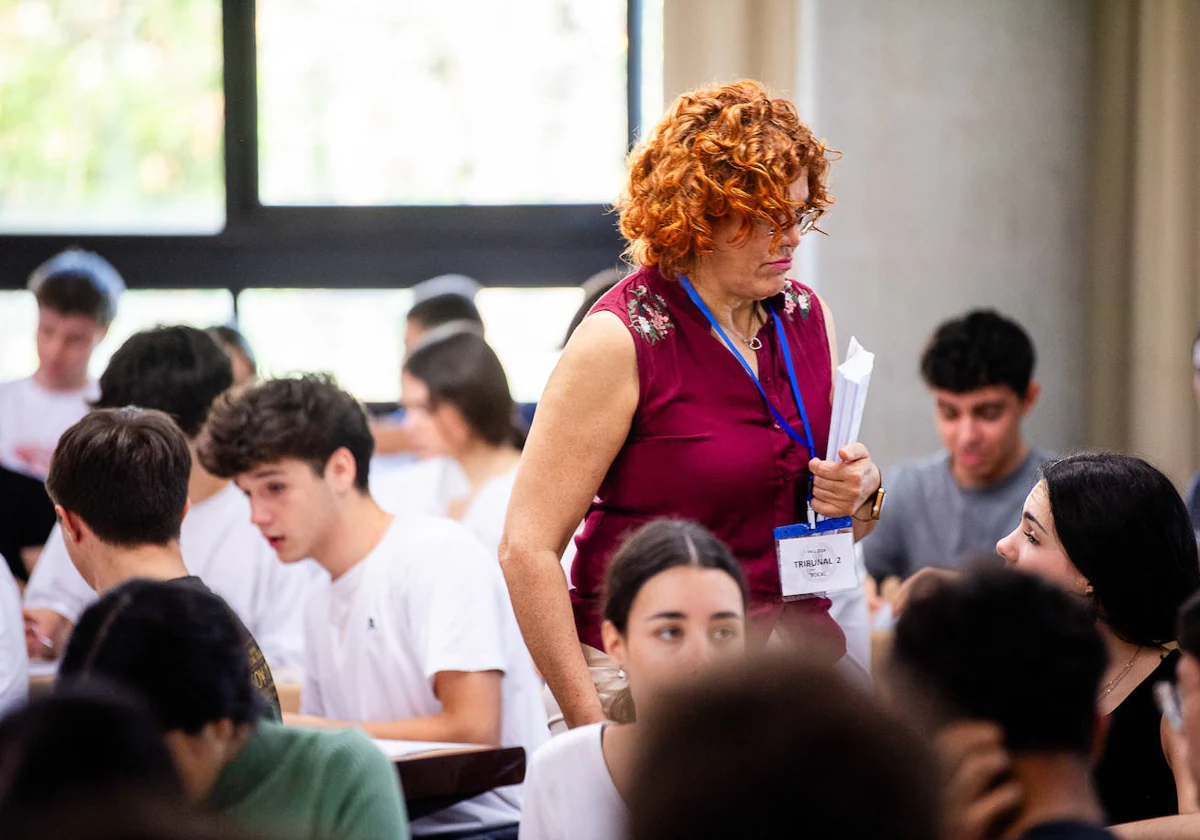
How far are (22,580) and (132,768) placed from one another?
3.18 metres

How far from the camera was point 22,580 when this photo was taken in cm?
391

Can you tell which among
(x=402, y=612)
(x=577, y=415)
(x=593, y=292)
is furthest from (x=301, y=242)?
(x=577, y=415)

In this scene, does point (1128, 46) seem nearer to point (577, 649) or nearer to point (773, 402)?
point (773, 402)

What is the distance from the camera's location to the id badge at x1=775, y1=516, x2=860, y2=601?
206cm

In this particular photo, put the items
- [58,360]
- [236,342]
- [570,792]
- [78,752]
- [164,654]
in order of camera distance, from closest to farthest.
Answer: [78,752], [164,654], [570,792], [58,360], [236,342]

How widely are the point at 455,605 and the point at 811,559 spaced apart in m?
0.81

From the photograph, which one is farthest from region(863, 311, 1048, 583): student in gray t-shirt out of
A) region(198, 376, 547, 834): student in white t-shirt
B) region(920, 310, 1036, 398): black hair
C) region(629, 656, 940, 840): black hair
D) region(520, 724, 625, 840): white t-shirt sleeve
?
region(629, 656, 940, 840): black hair

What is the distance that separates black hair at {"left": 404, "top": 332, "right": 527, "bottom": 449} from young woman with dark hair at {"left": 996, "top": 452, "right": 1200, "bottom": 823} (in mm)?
1843

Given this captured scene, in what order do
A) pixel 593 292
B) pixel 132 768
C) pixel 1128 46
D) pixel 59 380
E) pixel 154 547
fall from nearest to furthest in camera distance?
pixel 132 768 < pixel 154 547 < pixel 593 292 < pixel 1128 46 < pixel 59 380

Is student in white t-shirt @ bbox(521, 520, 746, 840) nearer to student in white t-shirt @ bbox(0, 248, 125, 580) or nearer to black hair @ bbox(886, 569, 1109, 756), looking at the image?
black hair @ bbox(886, 569, 1109, 756)

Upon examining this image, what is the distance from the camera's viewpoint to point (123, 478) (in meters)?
2.27

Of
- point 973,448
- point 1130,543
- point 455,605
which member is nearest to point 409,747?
point 455,605

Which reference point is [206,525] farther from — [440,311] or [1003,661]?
[1003,661]

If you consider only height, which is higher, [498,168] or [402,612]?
[498,168]
